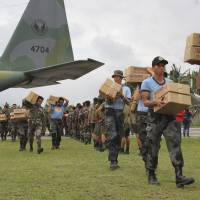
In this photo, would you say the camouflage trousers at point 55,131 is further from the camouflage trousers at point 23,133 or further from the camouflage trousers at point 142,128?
the camouflage trousers at point 142,128

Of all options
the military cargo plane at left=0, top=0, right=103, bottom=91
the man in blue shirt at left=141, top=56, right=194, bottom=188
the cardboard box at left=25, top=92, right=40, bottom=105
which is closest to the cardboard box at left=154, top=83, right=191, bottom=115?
the man in blue shirt at left=141, top=56, right=194, bottom=188

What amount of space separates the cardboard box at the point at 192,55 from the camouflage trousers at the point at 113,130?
2.56 metres

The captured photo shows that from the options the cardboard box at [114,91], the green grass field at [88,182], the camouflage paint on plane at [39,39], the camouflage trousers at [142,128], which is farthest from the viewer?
the camouflage paint on plane at [39,39]

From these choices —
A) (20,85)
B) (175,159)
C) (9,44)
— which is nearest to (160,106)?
(175,159)

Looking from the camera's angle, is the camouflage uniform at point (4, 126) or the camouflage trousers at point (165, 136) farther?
the camouflage uniform at point (4, 126)

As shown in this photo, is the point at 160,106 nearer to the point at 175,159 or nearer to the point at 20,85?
the point at 175,159

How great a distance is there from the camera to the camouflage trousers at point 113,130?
910cm

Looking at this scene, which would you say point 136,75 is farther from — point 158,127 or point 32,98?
point 32,98

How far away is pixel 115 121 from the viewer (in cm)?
925

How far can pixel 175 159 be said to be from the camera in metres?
6.86

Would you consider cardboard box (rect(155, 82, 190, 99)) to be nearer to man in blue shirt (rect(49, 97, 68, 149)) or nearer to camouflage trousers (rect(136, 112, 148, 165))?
camouflage trousers (rect(136, 112, 148, 165))

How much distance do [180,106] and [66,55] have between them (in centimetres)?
973

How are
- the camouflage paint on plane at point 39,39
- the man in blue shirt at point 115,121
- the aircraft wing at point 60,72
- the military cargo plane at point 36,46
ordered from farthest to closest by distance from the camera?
the camouflage paint on plane at point 39,39 < the military cargo plane at point 36,46 < the aircraft wing at point 60,72 < the man in blue shirt at point 115,121

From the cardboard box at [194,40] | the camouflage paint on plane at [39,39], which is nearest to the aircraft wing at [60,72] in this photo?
the camouflage paint on plane at [39,39]
